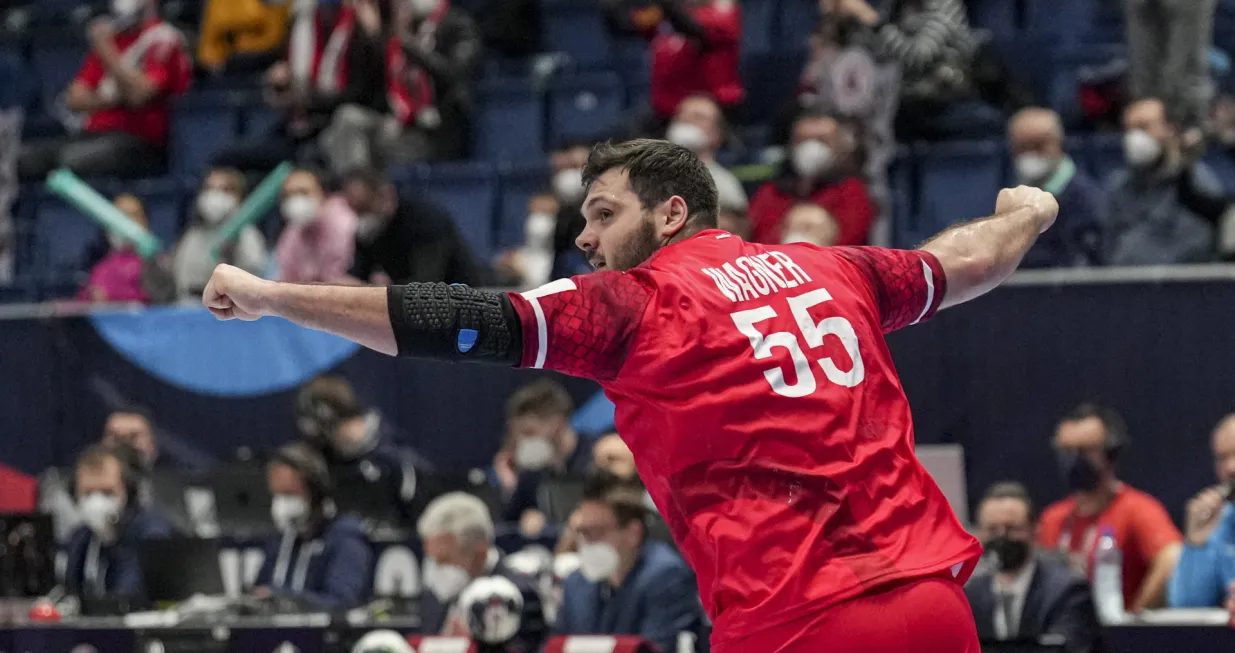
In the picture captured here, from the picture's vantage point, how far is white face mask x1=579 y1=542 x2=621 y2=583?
270 inches

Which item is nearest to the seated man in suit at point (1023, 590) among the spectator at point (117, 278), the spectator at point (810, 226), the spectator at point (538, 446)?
the spectator at point (810, 226)

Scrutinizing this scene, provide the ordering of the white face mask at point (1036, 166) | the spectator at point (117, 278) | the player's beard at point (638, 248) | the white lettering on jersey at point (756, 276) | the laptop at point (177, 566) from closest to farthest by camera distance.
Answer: the white lettering on jersey at point (756, 276) < the player's beard at point (638, 248) < the laptop at point (177, 566) < the white face mask at point (1036, 166) < the spectator at point (117, 278)

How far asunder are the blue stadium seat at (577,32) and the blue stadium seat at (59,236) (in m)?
3.59

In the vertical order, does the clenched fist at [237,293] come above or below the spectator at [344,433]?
above

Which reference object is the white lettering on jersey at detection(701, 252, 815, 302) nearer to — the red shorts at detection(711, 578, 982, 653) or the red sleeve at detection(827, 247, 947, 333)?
the red sleeve at detection(827, 247, 947, 333)

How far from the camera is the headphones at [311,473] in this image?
8.62 meters

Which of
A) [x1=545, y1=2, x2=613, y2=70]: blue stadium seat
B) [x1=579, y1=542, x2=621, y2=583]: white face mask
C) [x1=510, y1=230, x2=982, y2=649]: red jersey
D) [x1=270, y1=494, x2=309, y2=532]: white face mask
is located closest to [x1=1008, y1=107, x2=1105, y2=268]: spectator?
[x1=579, y1=542, x2=621, y2=583]: white face mask

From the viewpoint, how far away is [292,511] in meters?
8.64

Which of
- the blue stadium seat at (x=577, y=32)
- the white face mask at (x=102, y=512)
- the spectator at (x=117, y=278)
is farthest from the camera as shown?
the blue stadium seat at (x=577, y=32)

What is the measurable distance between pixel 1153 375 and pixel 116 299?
254 inches

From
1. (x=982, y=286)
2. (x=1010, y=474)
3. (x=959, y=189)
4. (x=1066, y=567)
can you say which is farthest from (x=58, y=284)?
(x=982, y=286)

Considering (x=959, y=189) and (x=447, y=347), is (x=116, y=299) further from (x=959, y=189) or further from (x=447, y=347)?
(x=447, y=347)

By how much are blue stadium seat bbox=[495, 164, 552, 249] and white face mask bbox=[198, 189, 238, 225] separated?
1.73 metres

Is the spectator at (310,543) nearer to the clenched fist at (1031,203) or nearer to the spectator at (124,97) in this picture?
the clenched fist at (1031,203)
